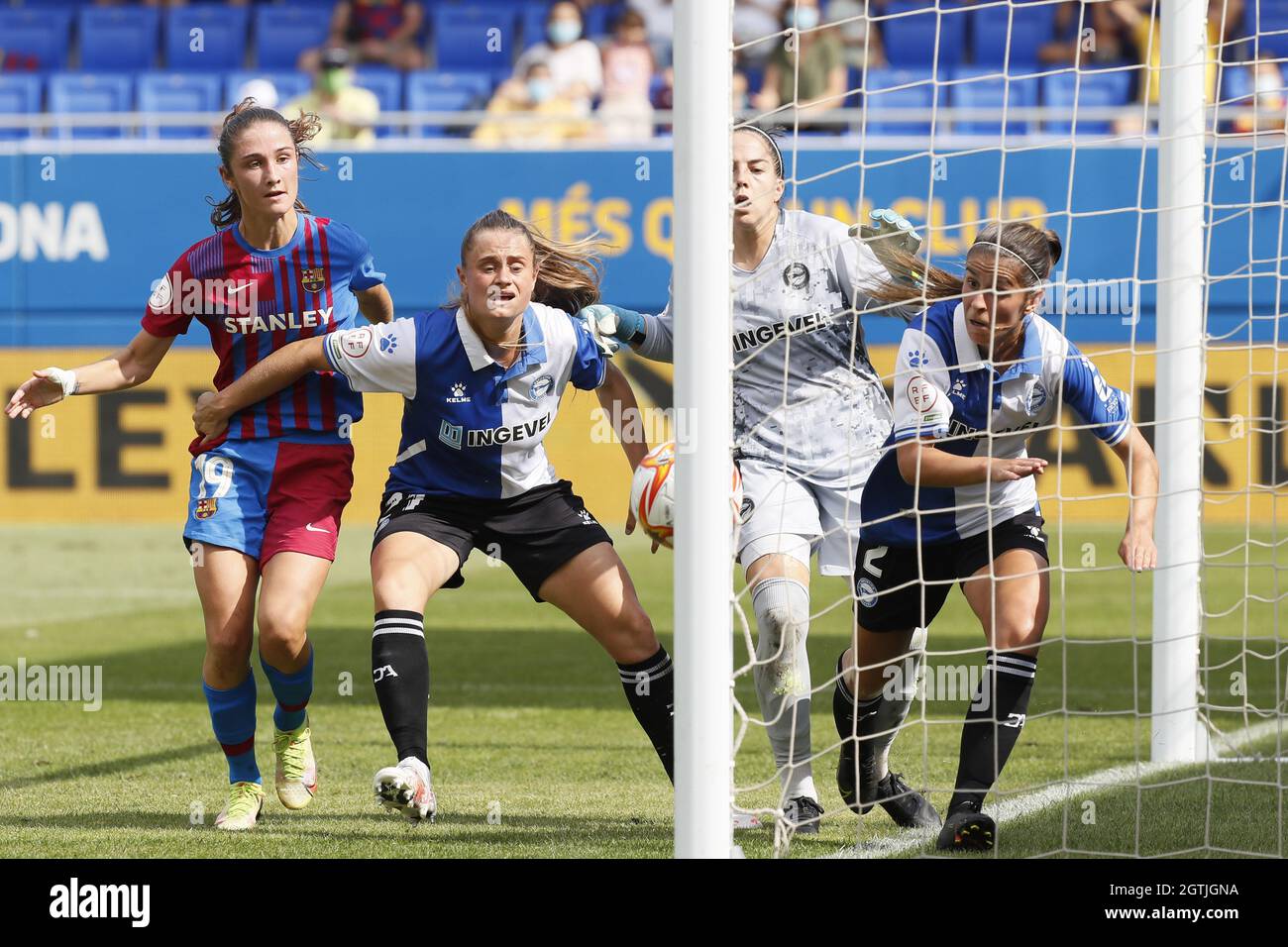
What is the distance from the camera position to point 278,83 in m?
15.8

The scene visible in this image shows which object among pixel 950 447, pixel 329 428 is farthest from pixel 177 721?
pixel 950 447

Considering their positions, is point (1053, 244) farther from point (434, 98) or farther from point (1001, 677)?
point (434, 98)

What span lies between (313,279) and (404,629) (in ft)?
3.85

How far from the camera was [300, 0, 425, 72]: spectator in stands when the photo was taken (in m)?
16.3

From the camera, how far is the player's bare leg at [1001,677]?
4.48 m

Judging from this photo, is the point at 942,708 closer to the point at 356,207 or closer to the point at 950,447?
the point at 950,447

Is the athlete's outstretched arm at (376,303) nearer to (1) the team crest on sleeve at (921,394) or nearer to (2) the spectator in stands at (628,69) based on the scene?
(1) the team crest on sleeve at (921,394)

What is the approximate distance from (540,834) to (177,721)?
269 centimetres

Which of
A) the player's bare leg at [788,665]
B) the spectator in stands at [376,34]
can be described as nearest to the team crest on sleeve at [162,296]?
the player's bare leg at [788,665]

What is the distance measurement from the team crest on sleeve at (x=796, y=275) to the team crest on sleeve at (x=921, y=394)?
0.74 m

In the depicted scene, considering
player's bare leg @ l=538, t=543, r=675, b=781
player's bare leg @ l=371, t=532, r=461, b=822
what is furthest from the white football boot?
player's bare leg @ l=538, t=543, r=675, b=781

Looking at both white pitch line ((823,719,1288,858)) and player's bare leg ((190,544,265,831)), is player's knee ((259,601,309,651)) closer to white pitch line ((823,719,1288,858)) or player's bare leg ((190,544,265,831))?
player's bare leg ((190,544,265,831))

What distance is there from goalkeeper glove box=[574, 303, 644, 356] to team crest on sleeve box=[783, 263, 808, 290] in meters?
0.48

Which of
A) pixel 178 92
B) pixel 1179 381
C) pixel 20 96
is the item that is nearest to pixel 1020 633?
pixel 1179 381
